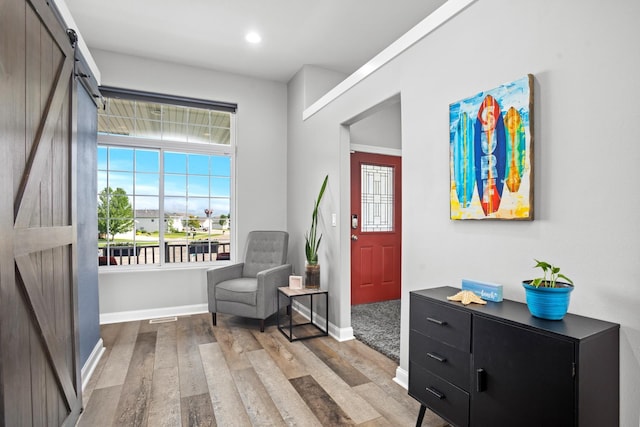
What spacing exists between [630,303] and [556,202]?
1.48 feet

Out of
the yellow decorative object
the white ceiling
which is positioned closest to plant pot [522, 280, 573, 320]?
the yellow decorative object

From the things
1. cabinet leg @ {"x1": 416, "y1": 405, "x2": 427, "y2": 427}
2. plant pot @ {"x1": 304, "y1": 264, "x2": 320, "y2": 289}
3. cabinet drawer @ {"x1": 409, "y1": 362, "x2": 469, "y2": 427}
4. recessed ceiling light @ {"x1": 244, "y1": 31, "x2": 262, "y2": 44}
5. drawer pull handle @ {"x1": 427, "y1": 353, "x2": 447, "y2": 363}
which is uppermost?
recessed ceiling light @ {"x1": 244, "y1": 31, "x2": 262, "y2": 44}

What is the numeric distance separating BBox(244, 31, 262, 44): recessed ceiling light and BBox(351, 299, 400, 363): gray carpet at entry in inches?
121

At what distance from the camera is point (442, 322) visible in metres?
1.66

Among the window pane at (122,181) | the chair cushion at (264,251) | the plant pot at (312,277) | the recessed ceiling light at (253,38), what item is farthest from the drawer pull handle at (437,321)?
the window pane at (122,181)

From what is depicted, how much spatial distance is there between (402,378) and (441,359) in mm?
800

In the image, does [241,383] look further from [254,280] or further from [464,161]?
[464,161]

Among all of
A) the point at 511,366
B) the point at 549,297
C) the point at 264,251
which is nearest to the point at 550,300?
the point at 549,297

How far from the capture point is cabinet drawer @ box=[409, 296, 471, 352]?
154 cm

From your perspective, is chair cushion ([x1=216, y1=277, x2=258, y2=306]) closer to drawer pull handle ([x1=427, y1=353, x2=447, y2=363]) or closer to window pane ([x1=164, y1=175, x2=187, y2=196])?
window pane ([x1=164, y1=175, x2=187, y2=196])

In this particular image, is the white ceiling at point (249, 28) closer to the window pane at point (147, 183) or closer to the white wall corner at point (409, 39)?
the white wall corner at point (409, 39)

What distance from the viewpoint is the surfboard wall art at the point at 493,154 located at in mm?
1564

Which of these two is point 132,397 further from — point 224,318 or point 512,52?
point 512,52

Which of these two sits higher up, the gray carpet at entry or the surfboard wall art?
the surfboard wall art
